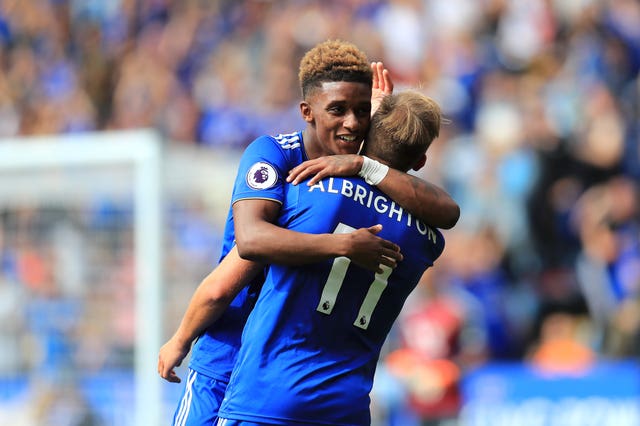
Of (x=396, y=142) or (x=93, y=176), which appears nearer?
(x=396, y=142)

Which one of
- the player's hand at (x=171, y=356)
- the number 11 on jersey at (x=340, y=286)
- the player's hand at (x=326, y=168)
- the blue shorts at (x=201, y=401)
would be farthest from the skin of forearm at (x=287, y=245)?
the blue shorts at (x=201, y=401)

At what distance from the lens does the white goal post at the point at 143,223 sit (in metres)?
7.27

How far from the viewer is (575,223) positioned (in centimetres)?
1023

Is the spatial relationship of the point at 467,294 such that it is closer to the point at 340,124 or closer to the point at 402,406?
the point at 402,406

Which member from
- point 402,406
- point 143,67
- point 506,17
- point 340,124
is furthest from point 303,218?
point 143,67

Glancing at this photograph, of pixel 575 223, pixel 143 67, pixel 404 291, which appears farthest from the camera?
pixel 143 67

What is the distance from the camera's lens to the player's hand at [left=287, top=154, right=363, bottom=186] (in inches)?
141

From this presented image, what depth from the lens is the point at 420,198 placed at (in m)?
3.71

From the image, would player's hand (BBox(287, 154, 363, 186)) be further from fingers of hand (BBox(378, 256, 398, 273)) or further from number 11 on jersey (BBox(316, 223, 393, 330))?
fingers of hand (BBox(378, 256, 398, 273))

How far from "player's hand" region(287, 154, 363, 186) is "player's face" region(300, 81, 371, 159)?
123 mm

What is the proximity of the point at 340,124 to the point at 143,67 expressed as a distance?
37.0ft

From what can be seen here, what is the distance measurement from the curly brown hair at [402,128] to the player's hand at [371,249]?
1.02 feet

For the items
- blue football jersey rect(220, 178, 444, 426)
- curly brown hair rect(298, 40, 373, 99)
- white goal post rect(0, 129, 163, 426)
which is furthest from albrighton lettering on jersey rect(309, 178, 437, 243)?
white goal post rect(0, 129, 163, 426)

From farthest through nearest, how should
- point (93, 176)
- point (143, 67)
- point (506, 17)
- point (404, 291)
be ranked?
point (143, 67), point (506, 17), point (93, 176), point (404, 291)
